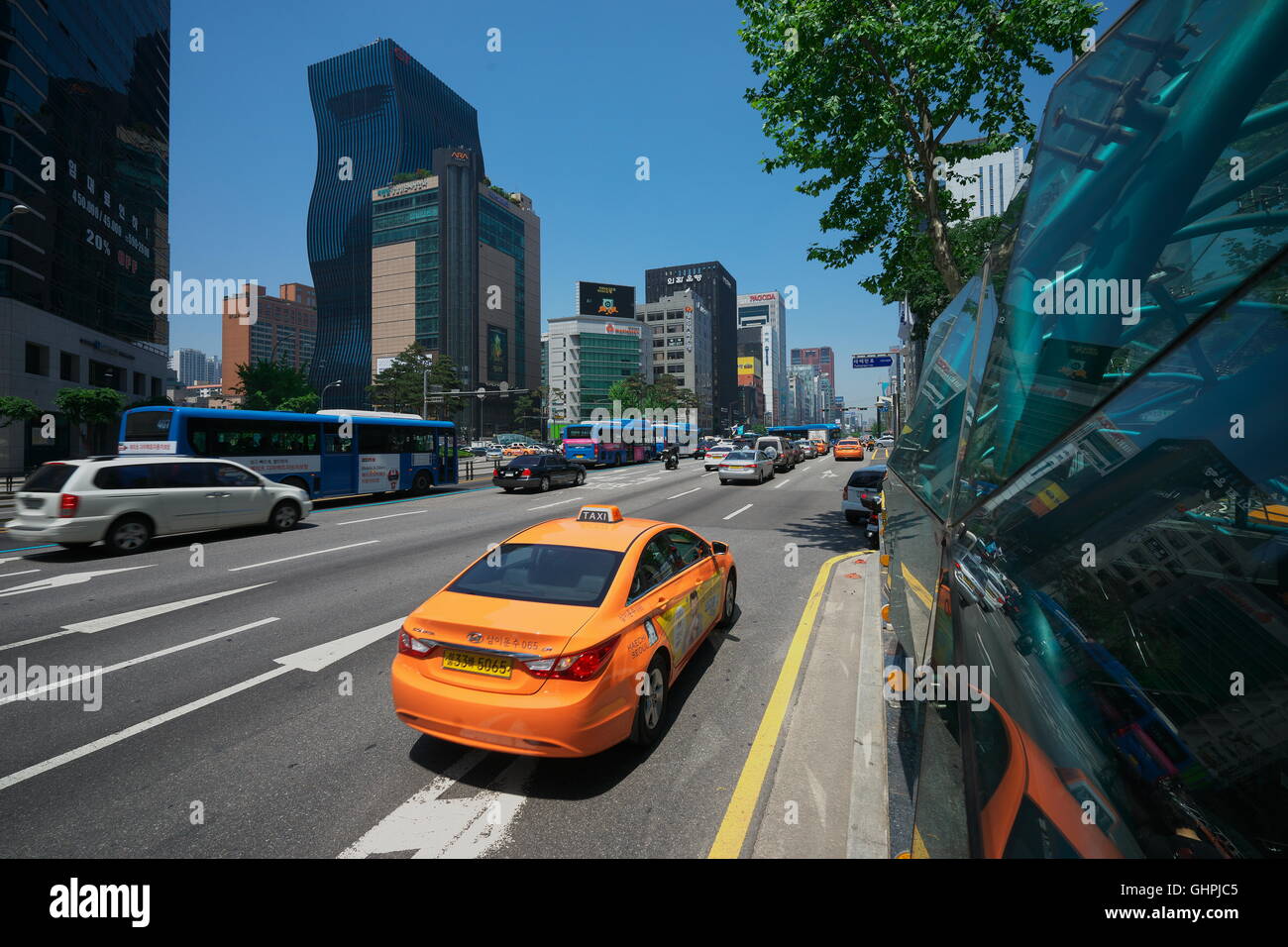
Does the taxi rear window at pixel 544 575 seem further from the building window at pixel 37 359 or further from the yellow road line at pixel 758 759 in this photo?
the building window at pixel 37 359

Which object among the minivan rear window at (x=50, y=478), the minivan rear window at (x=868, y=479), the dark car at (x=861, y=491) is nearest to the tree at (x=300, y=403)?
the minivan rear window at (x=50, y=478)

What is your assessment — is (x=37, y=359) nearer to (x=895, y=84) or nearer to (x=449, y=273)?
(x=895, y=84)

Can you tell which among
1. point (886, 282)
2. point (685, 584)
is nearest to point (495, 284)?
point (886, 282)

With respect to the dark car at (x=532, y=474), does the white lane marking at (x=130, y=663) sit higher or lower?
lower

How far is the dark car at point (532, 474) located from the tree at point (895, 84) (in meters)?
14.9

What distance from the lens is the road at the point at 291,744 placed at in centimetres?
329

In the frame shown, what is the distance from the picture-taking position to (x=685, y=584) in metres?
5.35

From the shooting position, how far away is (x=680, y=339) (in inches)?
5620

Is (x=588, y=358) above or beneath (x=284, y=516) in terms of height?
above

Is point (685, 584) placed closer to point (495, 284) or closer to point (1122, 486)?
point (1122, 486)

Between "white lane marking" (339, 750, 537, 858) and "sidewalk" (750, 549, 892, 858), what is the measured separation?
1479mm

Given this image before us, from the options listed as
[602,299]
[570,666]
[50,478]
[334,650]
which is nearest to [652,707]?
[570,666]

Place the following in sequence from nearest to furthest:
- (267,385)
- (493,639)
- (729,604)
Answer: (493,639) → (729,604) → (267,385)

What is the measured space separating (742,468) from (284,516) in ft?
59.1
